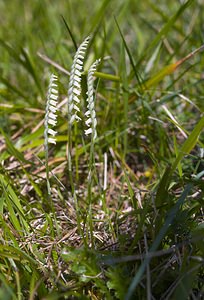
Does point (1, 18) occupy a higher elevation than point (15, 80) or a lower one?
higher

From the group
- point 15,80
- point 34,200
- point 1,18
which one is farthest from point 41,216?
point 1,18

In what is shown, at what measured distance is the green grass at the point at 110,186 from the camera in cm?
124

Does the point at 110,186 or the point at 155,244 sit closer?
the point at 155,244

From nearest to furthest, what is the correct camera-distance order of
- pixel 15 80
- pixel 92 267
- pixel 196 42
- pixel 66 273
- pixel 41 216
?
1. pixel 92 267
2. pixel 66 273
3. pixel 41 216
4. pixel 196 42
5. pixel 15 80

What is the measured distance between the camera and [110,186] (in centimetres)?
182

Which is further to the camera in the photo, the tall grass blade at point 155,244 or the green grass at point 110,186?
the green grass at point 110,186

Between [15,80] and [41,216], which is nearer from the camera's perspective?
[41,216]

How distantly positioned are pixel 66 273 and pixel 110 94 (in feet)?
3.22

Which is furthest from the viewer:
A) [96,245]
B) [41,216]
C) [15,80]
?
[15,80]

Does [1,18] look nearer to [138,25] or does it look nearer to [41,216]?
[138,25]

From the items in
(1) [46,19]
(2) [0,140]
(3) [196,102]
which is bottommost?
(3) [196,102]

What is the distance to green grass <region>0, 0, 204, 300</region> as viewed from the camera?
1.24 meters

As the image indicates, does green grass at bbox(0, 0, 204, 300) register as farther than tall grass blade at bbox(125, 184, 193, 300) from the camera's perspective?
Yes

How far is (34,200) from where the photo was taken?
172cm
